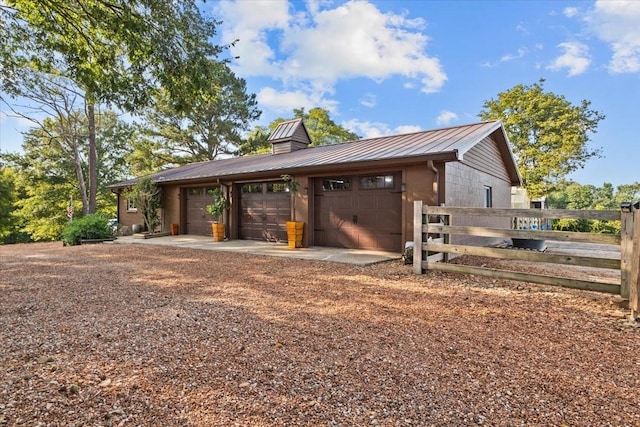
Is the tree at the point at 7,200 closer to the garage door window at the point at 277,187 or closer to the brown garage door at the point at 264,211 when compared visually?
the brown garage door at the point at 264,211

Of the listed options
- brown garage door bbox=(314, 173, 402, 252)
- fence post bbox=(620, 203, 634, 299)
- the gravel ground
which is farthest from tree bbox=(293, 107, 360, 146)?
fence post bbox=(620, 203, 634, 299)

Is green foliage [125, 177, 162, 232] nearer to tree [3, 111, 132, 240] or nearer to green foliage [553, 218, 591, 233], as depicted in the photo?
tree [3, 111, 132, 240]

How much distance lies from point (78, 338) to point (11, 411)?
1.21 meters

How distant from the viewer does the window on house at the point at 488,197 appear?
36.6ft

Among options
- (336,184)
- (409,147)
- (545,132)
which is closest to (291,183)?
(336,184)

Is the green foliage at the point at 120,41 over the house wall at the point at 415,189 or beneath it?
over

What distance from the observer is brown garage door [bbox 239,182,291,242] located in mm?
10766

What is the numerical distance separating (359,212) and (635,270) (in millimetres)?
5857

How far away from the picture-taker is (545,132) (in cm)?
1947

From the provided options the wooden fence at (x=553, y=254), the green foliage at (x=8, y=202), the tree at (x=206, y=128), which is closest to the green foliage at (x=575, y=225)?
the wooden fence at (x=553, y=254)

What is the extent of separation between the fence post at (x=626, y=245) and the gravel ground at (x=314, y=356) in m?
0.34

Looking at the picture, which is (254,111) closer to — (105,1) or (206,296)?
(105,1)

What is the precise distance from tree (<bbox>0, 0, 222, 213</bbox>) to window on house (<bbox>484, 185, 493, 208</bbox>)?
363 inches

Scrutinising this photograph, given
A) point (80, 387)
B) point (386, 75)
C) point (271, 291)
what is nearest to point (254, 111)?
point (386, 75)
